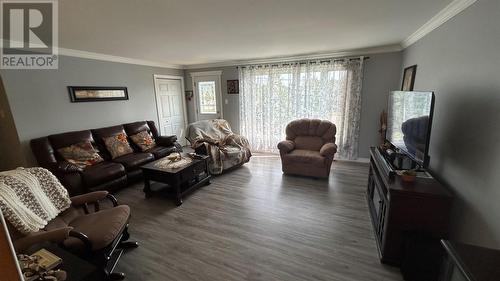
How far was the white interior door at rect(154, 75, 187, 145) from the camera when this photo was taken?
17.8ft

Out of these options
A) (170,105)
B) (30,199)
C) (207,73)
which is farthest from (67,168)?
(207,73)

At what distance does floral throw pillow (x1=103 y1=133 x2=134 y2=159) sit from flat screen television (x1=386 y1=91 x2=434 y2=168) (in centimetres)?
434

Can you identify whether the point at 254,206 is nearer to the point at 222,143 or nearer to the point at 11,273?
the point at 222,143

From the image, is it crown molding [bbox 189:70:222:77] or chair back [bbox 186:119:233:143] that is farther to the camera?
crown molding [bbox 189:70:222:77]

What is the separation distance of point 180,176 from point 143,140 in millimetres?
1757

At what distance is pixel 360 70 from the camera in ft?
13.5

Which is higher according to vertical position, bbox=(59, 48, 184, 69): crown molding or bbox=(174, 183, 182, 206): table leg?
bbox=(59, 48, 184, 69): crown molding

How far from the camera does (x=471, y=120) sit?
171cm

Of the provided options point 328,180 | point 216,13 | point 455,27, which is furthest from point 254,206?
point 455,27

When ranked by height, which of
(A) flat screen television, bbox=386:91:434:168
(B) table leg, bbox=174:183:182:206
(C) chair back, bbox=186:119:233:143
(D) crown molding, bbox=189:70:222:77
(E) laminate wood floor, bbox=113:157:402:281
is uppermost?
(D) crown molding, bbox=189:70:222:77

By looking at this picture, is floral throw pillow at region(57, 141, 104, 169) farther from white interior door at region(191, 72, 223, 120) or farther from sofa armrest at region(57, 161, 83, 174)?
white interior door at region(191, 72, 223, 120)

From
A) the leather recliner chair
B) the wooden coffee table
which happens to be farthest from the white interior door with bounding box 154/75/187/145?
the leather recliner chair

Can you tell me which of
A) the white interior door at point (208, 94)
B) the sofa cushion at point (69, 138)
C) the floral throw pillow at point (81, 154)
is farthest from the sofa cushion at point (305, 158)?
the sofa cushion at point (69, 138)

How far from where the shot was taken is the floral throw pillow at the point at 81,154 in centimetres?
324
